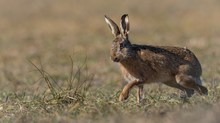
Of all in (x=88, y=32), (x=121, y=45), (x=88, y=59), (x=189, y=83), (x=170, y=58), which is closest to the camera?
(x=121, y=45)

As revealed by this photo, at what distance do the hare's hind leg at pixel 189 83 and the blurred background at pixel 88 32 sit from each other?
9.41 ft

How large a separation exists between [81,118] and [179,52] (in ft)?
7.52

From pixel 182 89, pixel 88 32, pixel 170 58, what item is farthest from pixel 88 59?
pixel 170 58

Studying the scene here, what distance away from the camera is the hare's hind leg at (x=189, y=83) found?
341 inches

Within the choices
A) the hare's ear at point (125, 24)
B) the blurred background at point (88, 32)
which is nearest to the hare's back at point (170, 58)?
the hare's ear at point (125, 24)

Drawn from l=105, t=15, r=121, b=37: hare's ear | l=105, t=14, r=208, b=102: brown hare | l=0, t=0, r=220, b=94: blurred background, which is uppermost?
l=0, t=0, r=220, b=94: blurred background

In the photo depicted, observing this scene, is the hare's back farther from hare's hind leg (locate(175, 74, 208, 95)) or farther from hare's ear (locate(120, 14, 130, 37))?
hare's ear (locate(120, 14, 130, 37))

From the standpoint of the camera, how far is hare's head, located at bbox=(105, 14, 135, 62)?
852cm

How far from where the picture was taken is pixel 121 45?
28.1ft

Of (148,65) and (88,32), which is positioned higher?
(88,32)

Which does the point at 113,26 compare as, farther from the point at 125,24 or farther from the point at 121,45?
the point at 121,45

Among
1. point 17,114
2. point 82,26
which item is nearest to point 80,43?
point 82,26

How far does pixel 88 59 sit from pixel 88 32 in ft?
20.5

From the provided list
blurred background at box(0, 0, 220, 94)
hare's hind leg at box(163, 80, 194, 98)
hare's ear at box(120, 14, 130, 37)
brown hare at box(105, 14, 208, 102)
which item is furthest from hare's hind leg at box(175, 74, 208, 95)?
blurred background at box(0, 0, 220, 94)
